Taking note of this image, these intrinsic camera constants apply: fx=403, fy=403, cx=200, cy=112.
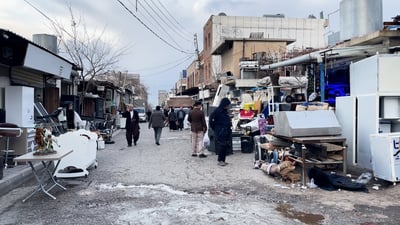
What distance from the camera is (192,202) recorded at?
21.8 ft

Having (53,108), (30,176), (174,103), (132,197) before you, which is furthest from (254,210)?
(174,103)

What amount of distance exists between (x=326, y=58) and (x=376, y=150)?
398cm

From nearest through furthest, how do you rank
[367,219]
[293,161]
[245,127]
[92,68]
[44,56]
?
[367,219]
[293,161]
[44,56]
[245,127]
[92,68]

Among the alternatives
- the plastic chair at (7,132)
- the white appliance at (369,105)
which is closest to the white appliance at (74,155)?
the plastic chair at (7,132)

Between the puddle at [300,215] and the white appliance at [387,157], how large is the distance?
2.57 metres

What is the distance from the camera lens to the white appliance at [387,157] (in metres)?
7.73

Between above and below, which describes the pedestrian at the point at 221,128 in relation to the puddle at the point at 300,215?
above

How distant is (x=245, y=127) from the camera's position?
564 inches

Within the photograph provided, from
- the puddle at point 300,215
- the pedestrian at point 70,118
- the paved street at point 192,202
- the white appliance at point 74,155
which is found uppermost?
the pedestrian at point 70,118

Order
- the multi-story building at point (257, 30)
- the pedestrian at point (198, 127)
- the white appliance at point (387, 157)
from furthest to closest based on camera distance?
the multi-story building at point (257, 30)
the pedestrian at point (198, 127)
the white appliance at point (387, 157)

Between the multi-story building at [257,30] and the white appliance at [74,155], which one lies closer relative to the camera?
the white appliance at [74,155]

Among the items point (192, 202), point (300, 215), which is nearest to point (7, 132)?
point (192, 202)

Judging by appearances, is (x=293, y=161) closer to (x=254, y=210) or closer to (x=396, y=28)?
(x=254, y=210)

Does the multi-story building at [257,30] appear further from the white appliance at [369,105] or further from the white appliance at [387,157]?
the white appliance at [387,157]
